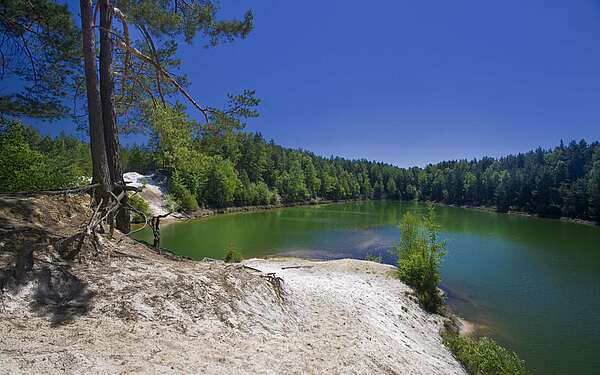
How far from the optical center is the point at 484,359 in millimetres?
10883

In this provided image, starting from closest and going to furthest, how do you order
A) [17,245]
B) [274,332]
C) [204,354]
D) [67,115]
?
1. [204,354]
2. [17,245]
3. [274,332]
4. [67,115]

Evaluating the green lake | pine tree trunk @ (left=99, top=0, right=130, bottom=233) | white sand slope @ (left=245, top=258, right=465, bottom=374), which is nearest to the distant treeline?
pine tree trunk @ (left=99, top=0, right=130, bottom=233)

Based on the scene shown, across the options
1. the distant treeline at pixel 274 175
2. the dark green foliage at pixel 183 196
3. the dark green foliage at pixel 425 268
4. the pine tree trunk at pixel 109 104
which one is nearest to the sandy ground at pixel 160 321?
the pine tree trunk at pixel 109 104

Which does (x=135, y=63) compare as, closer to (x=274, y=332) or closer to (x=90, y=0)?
(x=90, y=0)

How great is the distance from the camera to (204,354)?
548 cm

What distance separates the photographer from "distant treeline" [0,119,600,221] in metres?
11.7

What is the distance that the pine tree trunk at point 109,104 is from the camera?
930 cm

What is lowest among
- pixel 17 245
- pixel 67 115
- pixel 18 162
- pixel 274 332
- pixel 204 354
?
pixel 274 332

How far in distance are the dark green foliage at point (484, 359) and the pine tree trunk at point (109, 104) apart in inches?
468

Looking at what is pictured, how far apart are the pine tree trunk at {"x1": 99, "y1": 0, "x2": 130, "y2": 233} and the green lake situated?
15777 millimetres

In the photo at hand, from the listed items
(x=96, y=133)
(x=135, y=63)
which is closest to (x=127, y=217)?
(x=96, y=133)

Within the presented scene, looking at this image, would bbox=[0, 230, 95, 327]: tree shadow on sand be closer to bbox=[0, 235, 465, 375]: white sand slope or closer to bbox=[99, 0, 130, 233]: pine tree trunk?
bbox=[0, 235, 465, 375]: white sand slope

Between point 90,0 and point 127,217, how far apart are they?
601 cm

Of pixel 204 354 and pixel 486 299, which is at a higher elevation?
pixel 204 354
